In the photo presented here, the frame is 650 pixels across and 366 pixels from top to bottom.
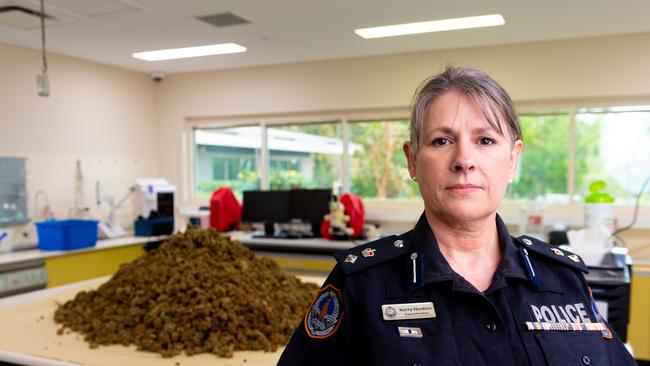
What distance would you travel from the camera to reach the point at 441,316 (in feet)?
3.59

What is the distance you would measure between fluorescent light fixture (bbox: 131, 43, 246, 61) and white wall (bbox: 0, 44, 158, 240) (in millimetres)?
780

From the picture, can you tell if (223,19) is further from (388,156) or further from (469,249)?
(469,249)

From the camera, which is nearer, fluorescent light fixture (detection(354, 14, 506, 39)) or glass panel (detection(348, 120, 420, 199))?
fluorescent light fixture (detection(354, 14, 506, 39))

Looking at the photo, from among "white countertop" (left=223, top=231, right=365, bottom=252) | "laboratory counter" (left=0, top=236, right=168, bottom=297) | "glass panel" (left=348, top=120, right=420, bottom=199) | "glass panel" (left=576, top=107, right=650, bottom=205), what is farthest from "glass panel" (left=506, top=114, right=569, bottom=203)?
"laboratory counter" (left=0, top=236, right=168, bottom=297)

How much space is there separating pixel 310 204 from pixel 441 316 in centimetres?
450

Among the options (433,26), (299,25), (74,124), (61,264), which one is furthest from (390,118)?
(61,264)

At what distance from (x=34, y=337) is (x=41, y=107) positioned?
363cm

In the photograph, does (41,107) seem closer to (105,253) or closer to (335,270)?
(105,253)

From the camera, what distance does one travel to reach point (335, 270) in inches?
47.5

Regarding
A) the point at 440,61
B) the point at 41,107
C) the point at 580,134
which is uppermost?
the point at 440,61

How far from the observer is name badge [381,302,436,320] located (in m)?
1.10

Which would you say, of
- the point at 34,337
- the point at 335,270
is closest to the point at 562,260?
the point at 335,270

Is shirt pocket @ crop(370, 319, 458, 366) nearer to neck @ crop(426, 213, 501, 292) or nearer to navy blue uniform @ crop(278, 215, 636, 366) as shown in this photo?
navy blue uniform @ crop(278, 215, 636, 366)

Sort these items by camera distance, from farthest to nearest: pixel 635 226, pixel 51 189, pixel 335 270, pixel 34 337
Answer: pixel 51 189 → pixel 635 226 → pixel 34 337 → pixel 335 270
